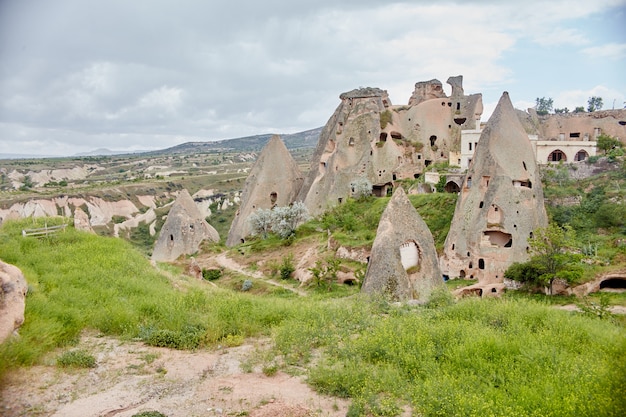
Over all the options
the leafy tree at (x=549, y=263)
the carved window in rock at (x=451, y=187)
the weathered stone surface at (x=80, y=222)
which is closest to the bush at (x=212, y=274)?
the weathered stone surface at (x=80, y=222)

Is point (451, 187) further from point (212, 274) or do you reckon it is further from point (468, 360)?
point (468, 360)

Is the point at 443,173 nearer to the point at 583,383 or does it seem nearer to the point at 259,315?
the point at 259,315

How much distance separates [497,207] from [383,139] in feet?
43.9

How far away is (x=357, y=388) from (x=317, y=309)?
3925 millimetres

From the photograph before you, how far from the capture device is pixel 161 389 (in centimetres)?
754

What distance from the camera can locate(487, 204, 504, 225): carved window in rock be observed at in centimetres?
2386

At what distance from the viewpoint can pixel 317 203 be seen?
1366 inches

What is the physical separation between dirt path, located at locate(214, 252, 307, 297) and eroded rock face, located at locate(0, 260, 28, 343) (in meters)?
14.8

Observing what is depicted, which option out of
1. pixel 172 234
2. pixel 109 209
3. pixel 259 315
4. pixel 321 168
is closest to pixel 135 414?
pixel 259 315

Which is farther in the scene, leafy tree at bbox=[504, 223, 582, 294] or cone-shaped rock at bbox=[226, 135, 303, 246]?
cone-shaped rock at bbox=[226, 135, 303, 246]

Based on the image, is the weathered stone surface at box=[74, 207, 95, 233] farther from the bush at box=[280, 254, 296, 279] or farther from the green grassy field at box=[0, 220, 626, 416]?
the bush at box=[280, 254, 296, 279]

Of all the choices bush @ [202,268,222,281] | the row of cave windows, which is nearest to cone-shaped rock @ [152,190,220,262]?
bush @ [202,268,222,281]

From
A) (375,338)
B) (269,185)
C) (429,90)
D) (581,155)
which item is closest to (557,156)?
(581,155)

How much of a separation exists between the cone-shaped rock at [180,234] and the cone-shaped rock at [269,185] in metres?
3.70
